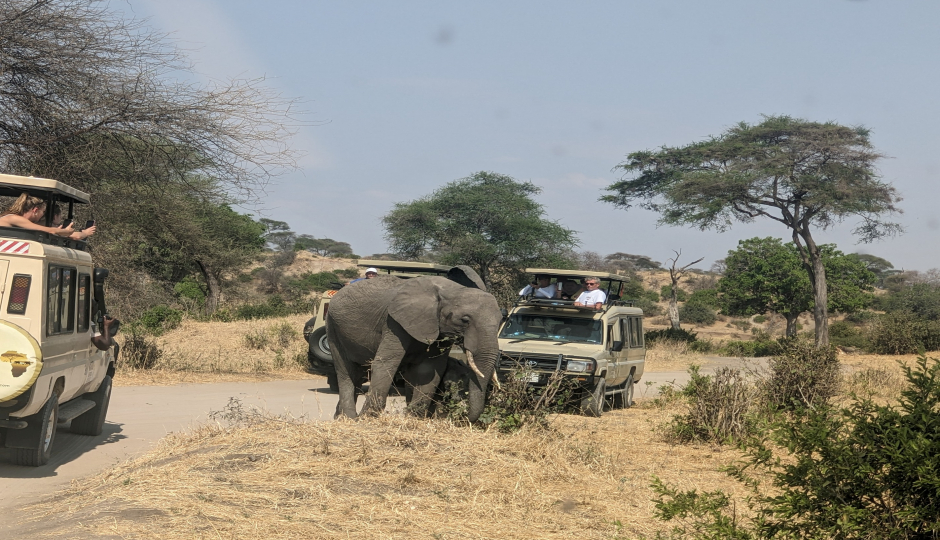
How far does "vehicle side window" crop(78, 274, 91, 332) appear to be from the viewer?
31.6ft

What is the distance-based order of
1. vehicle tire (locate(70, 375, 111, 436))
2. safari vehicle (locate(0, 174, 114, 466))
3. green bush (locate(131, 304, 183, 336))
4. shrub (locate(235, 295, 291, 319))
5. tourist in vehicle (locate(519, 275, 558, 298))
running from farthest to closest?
shrub (locate(235, 295, 291, 319))
green bush (locate(131, 304, 183, 336))
tourist in vehicle (locate(519, 275, 558, 298))
vehicle tire (locate(70, 375, 111, 436))
safari vehicle (locate(0, 174, 114, 466))

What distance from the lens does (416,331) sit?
32.6ft

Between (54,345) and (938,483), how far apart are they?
23.5 ft

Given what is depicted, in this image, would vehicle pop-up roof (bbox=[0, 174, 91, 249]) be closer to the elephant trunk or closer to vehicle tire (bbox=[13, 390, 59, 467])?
vehicle tire (bbox=[13, 390, 59, 467])

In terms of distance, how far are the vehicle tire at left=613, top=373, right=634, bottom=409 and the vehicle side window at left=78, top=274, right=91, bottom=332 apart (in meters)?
8.48

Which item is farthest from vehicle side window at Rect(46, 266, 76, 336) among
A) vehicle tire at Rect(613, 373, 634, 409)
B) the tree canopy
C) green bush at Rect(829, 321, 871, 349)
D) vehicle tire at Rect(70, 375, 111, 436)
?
the tree canopy

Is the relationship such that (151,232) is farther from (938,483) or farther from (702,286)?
(702,286)

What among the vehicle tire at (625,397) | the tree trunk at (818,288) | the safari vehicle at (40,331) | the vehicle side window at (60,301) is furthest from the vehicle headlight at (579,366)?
the tree trunk at (818,288)

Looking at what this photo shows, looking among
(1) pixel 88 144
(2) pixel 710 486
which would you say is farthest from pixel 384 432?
(1) pixel 88 144

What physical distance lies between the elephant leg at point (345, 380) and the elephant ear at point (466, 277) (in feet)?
5.21

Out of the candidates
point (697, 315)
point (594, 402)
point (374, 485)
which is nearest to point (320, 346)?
point (594, 402)

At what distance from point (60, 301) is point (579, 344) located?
7.38 meters

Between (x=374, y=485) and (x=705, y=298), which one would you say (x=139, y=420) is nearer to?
(x=374, y=485)

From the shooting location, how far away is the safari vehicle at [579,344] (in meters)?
13.1
